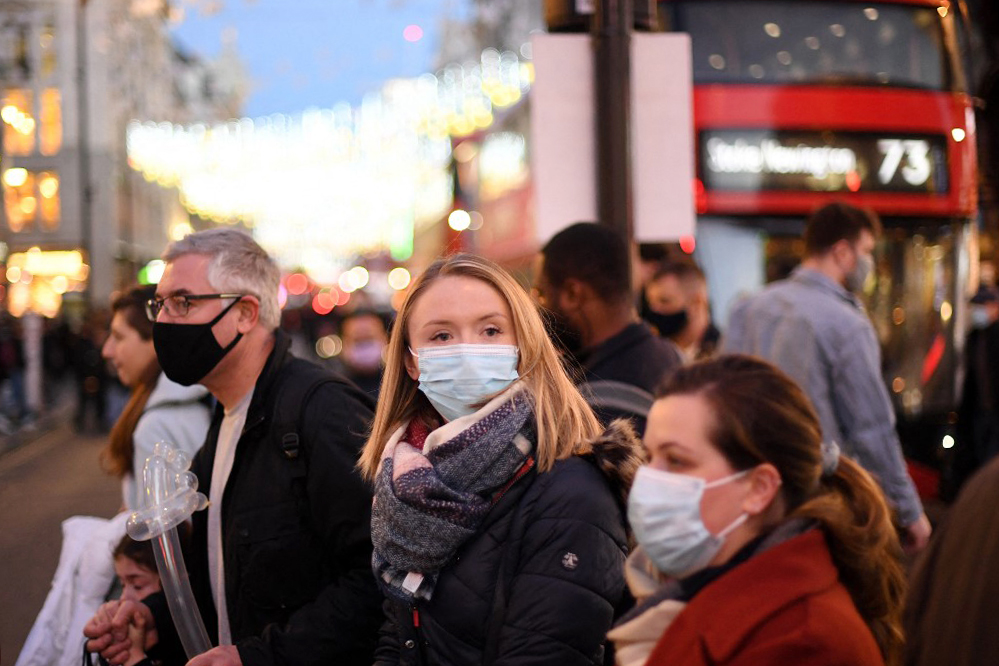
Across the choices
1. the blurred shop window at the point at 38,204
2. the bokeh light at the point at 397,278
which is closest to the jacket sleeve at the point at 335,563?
the blurred shop window at the point at 38,204

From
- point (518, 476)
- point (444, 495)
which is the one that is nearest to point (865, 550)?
point (518, 476)

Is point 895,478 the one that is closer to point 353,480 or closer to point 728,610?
point 353,480

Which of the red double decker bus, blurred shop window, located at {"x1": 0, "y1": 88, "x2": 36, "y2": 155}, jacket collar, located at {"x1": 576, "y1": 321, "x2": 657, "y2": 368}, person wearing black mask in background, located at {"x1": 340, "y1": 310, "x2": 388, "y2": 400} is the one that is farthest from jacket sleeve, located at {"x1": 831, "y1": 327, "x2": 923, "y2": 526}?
blurred shop window, located at {"x1": 0, "y1": 88, "x2": 36, "y2": 155}

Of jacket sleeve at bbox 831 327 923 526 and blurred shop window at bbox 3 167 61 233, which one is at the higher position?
blurred shop window at bbox 3 167 61 233

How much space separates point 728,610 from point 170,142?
4488 cm

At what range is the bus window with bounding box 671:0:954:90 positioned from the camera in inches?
375

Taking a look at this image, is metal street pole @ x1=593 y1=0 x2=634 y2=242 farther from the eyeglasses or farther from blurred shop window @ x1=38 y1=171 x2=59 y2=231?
blurred shop window @ x1=38 y1=171 x2=59 y2=231

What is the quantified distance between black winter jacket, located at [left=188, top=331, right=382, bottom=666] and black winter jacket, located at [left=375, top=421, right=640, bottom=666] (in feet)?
1.93

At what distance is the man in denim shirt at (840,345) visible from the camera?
4555 mm

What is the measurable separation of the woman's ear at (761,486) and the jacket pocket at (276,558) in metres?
1.50

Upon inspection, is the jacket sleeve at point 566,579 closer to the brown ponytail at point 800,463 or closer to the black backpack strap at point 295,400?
the brown ponytail at point 800,463

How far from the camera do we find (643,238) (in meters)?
4.61

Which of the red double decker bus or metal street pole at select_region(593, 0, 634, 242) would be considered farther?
the red double decker bus

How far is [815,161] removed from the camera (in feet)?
30.8
